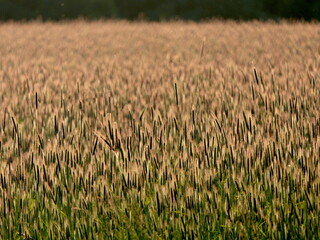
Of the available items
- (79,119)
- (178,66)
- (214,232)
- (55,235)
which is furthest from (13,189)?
(178,66)

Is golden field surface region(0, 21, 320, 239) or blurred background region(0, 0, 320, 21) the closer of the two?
golden field surface region(0, 21, 320, 239)

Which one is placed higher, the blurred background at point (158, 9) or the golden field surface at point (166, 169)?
the blurred background at point (158, 9)

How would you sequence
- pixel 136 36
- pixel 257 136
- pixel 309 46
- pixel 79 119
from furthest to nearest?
pixel 136 36 → pixel 309 46 → pixel 79 119 → pixel 257 136

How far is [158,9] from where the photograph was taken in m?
13.1

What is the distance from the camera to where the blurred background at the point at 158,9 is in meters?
12.7

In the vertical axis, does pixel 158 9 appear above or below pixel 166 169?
above

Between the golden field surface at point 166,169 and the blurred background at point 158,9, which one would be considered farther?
the blurred background at point 158,9

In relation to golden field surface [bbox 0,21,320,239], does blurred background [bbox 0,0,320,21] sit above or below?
above

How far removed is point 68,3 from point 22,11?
110 centimetres

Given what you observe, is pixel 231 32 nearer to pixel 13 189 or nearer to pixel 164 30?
pixel 164 30

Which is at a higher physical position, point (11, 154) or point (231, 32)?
point (231, 32)

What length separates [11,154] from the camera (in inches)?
87.1

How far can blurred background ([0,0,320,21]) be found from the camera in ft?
41.6

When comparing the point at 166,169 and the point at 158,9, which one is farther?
the point at 158,9
